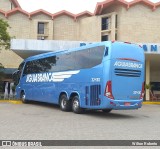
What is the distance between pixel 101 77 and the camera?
14789 mm

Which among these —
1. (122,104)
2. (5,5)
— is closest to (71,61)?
(122,104)

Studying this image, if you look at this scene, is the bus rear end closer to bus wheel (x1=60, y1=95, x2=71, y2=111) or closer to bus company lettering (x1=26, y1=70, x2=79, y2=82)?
bus company lettering (x1=26, y1=70, x2=79, y2=82)

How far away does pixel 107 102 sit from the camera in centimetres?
1454

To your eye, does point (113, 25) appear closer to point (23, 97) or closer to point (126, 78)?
point (23, 97)

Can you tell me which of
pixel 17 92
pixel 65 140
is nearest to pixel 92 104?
pixel 65 140

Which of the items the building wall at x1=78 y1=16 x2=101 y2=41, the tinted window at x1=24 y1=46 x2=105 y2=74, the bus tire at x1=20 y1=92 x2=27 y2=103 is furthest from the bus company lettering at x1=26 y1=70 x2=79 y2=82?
the building wall at x1=78 y1=16 x2=101 y2=41

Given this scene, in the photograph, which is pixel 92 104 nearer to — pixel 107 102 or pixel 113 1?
pixel 107 102

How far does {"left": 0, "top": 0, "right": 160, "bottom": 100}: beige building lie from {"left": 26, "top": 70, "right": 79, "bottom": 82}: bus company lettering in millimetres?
21261

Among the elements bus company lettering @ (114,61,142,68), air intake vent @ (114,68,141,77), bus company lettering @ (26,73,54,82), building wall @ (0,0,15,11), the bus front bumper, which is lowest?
the bus front bumper

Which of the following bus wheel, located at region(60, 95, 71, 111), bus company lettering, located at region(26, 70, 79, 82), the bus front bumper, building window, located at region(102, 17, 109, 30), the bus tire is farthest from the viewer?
building window, located at region(102, 17, 109, 30)

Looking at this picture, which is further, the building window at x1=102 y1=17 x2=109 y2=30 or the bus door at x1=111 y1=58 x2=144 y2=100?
the building window at x1=102 y1=17 x2=109 y2=30

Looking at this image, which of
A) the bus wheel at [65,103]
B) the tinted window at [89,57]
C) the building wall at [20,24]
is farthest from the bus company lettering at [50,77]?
the building wall at [20,24]

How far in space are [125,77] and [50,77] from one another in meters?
5.72

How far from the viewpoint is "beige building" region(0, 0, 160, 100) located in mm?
44281
